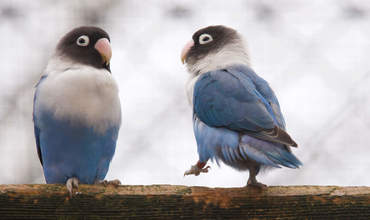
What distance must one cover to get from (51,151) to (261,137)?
1.13m

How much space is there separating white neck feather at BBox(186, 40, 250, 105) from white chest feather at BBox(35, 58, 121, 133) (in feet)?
1.39

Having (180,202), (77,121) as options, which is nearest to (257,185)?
(180,202)

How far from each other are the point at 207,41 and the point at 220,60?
8.0 inches

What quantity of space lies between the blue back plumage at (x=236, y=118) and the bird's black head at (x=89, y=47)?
0.56m

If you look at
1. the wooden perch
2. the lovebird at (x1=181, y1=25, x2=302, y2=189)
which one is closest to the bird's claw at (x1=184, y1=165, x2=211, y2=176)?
the lovebird at (x1=181, y1=25, x2=302, y2=189)

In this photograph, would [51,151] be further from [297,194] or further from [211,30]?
[297,194]

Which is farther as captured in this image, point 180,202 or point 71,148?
point 71,148

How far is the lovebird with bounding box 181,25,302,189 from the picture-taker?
2.06 meters

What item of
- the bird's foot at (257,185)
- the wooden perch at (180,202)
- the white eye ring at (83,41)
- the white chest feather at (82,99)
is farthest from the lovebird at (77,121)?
the bird's foot at (257,185)

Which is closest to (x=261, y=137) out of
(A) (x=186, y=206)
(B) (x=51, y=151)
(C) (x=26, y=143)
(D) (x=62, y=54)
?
(A) (x=186, y=206)

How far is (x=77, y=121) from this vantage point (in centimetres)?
249

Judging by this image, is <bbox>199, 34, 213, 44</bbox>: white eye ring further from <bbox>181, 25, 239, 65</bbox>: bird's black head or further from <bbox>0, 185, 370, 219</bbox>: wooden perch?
<bbox>0, 185, 370, 219</bbox>: wooden perch

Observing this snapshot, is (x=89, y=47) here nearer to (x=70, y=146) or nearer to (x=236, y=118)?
(x=70, y=146)

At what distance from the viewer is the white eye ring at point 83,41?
2.86 m
